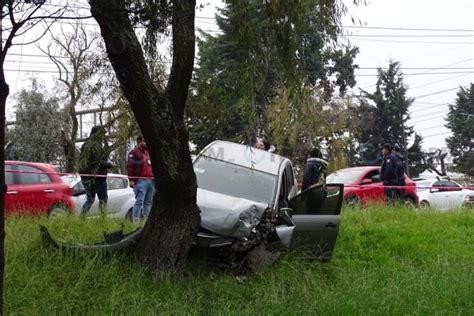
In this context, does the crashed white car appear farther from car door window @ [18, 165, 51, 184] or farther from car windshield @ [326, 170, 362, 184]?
car windshield @ [326, 170, 362, 184]

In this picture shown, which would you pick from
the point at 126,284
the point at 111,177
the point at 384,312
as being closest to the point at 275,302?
the point at 384,312

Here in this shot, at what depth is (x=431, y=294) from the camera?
21.4ft

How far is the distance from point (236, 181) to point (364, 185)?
769 centimetres

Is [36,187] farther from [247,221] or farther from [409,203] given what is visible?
[409,203]

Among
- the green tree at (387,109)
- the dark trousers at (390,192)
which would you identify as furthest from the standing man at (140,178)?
the green tree at (387,109)

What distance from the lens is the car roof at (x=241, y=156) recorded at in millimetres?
8617

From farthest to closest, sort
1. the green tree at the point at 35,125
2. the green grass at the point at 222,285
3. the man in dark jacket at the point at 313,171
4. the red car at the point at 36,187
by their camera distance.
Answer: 1. the green tree at the point at 35,125
2. the red car at the point at 36,187
3. the man in dark jacket at the point at 313,171
4. the green grass at the point at 222,285

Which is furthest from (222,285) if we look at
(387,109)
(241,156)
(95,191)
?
(387,109)

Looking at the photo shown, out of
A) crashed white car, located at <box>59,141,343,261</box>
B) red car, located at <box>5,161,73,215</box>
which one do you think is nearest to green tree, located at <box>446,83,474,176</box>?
red car, located at <box>5,161,73,215</box>

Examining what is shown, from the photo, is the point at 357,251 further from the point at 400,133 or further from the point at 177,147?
the point at 400,133

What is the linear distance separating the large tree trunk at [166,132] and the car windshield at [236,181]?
58.7 inches

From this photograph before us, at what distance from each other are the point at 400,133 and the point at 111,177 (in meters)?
45.2

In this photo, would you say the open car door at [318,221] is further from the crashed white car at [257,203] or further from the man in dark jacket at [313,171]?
the man in dark jacket at [313,171]

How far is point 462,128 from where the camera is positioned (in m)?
56.9
